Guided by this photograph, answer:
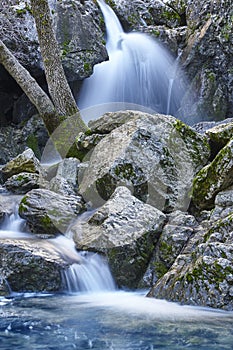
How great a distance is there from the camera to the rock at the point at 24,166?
935 centimetres

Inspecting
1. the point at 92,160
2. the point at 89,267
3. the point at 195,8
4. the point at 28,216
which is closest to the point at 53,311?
the point at 89,267

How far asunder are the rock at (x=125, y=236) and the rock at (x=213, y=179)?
759 mm

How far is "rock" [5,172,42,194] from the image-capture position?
8.70 meters

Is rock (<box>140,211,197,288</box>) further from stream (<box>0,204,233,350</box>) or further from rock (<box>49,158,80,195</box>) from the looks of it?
rock (<box>49,158,80,195</box>)

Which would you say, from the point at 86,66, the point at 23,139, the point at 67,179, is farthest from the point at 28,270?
the point at 23,139

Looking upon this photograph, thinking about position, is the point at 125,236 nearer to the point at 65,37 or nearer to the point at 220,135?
the point at 220,135

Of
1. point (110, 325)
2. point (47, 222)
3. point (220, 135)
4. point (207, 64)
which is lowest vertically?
point (110, 325)

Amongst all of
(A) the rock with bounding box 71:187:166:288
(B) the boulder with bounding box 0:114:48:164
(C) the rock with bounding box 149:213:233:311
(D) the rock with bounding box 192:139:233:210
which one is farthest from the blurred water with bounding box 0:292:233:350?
(B) the boulder with bounding box 0:114:48:164

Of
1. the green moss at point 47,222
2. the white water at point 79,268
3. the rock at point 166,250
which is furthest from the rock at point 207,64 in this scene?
the white water at point 79,268

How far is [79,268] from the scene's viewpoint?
231 inches

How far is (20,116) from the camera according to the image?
1622 cm

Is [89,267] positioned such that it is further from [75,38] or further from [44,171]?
[75,38]

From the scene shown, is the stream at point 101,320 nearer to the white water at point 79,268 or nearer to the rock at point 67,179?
the white water at point 79,268

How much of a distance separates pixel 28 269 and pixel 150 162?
299cm
